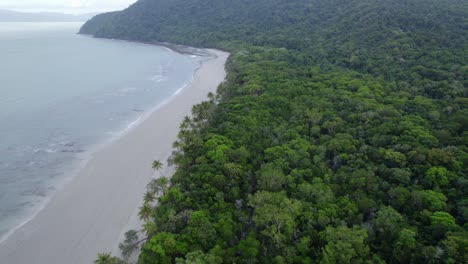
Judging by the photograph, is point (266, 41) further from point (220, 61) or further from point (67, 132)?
point (67, 132)

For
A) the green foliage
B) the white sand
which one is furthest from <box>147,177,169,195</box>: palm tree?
the green foliage

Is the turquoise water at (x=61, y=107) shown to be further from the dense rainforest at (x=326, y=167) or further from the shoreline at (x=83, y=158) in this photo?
the dense rainforest at (x=326, y=167)

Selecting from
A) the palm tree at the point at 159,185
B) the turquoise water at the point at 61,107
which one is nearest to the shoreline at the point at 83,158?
the turquoise water at the point at 61,107

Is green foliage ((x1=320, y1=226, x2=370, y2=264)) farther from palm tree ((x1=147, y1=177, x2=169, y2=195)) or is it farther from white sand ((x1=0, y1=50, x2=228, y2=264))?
white sand ((x1=0, y1=50, x2=228, y2=264))

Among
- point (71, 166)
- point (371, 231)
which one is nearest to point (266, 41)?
point (71, 166)

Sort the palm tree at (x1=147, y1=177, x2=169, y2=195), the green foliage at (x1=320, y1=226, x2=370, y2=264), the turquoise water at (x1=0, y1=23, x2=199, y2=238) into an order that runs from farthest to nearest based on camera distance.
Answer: the turquoise water at (x1=0, y1=23, x2=199, y2=238)
the palm tree at (x1=147, y1=177, x2=169, y2=195)
the green foliage at (x1=320, y1=226, x2=370, y2=264)

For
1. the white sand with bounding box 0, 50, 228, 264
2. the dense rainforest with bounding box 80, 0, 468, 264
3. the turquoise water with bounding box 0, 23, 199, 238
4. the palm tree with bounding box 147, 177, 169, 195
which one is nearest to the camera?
the dense rainforest with bounding box 80, 0, 468, 264

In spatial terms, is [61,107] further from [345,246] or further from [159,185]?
[345,246]
